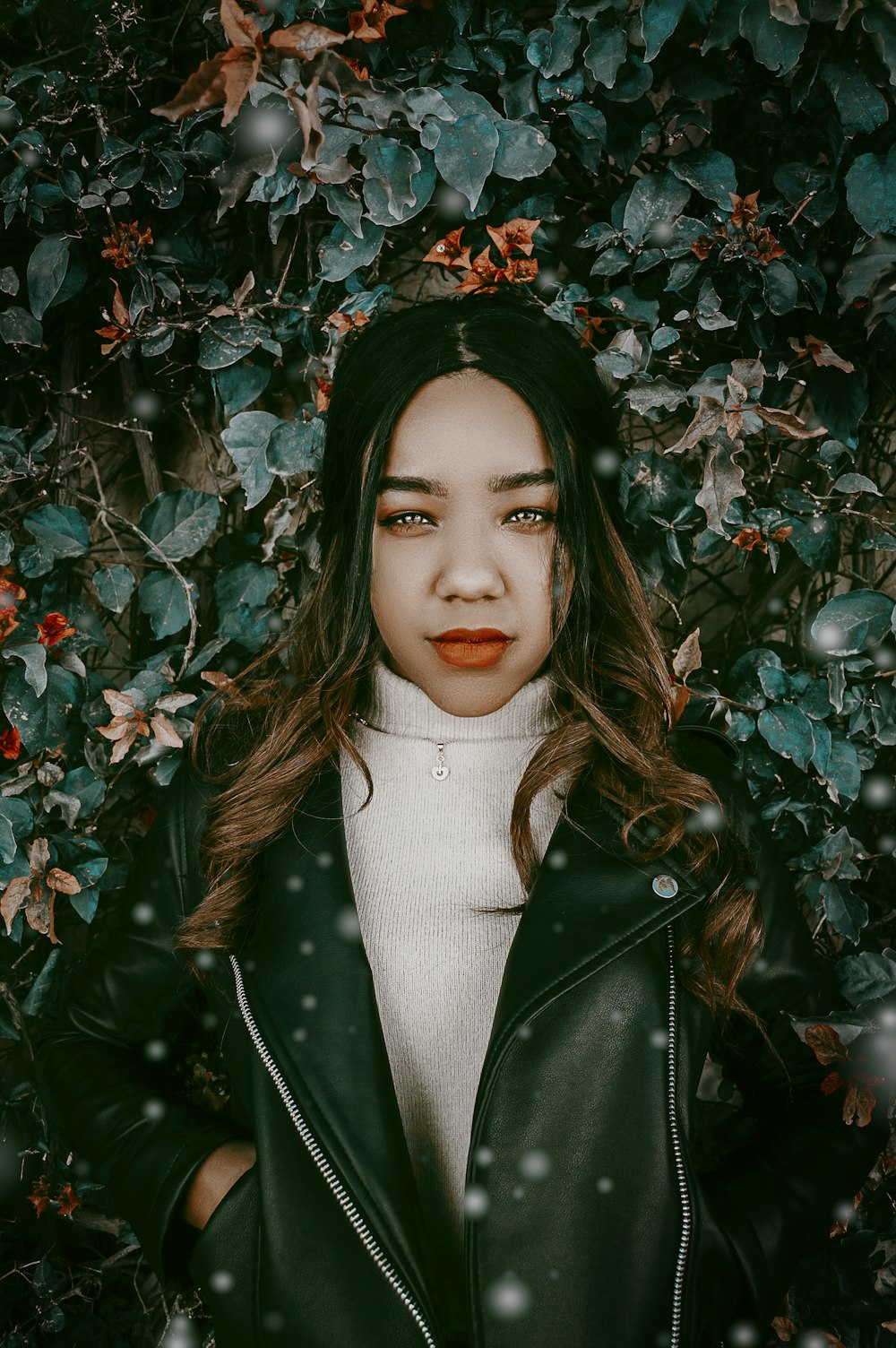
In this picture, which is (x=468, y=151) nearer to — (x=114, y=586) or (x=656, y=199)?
(x=656, y=199)

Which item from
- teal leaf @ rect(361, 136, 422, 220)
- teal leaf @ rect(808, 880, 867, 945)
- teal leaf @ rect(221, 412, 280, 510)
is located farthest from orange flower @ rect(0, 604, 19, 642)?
teal leaf @ rect(808, 880, 867, 945)

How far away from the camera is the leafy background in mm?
1231

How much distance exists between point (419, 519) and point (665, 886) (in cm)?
53

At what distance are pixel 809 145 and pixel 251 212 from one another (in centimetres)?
83

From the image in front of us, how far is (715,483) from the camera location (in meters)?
1.28

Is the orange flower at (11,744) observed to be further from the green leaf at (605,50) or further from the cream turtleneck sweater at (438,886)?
the green leaf at (605,50)

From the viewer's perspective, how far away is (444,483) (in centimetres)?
112

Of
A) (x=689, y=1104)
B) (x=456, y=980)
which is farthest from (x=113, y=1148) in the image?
(x=689, y=1104)

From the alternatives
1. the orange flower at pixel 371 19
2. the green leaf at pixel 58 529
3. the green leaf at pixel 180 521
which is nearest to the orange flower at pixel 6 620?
the green leaf at pixel 58 529

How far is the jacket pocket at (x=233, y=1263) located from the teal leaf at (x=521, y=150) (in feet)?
4.26

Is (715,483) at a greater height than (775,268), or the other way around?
(775,268)

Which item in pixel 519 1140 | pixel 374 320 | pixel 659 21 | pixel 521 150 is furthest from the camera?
pixel 374 320

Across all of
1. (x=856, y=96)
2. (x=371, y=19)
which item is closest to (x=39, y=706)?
(x=371, y=19)

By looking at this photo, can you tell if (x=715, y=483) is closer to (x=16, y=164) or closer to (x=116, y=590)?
(x=116, y=590)
